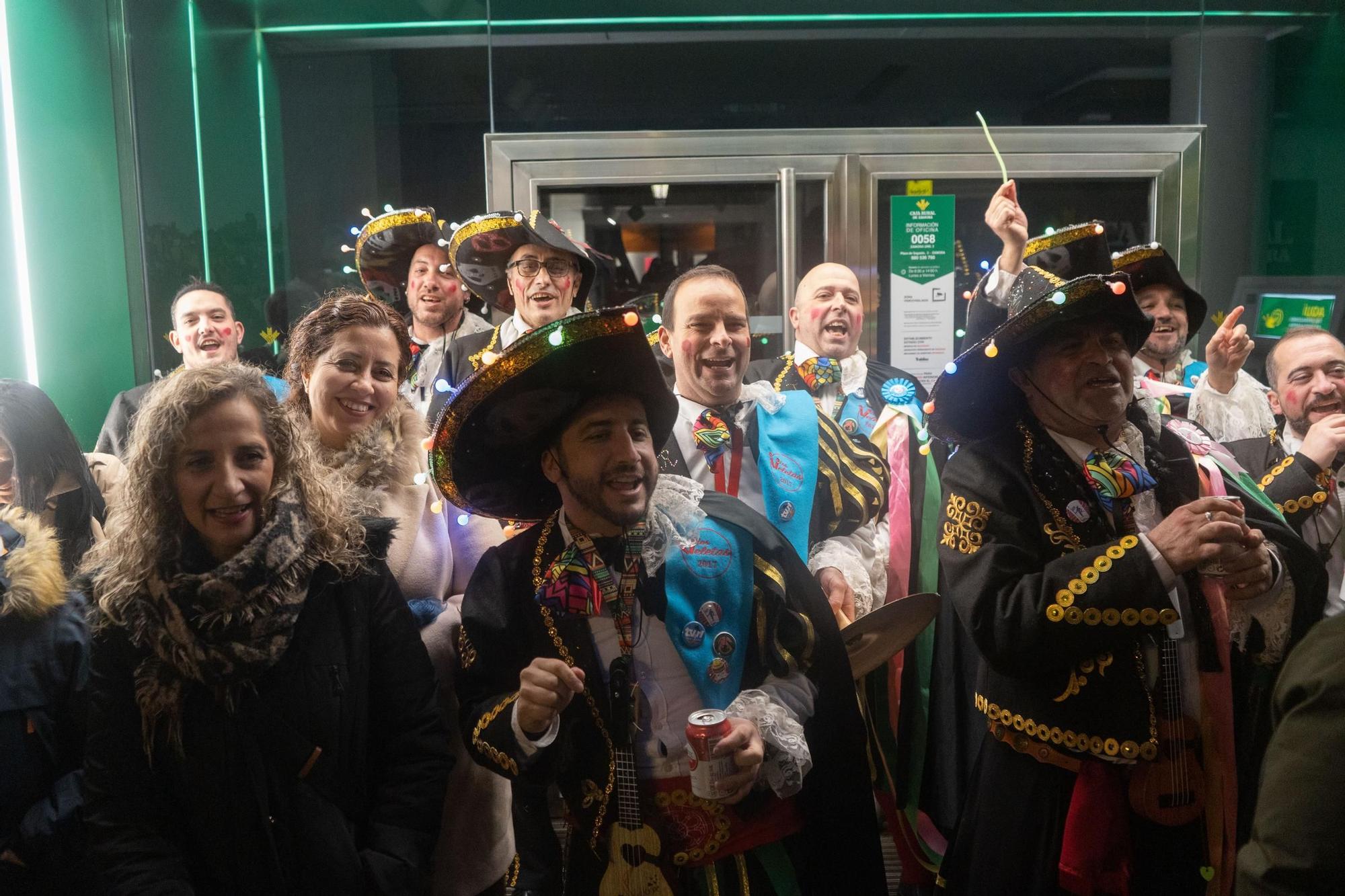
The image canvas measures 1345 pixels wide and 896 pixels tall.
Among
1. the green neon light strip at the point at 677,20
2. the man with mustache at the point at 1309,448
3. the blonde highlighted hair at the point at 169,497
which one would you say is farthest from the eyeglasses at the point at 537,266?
the man with mustache at the point at 1309,448

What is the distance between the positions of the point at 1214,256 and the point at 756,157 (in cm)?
197

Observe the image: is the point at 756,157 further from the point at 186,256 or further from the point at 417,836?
the point at 417,836

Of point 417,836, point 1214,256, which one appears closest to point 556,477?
point 417,836

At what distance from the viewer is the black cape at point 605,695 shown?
1708 mm

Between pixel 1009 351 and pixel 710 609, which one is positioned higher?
pixel 1009 351

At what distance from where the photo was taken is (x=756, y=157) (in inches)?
160

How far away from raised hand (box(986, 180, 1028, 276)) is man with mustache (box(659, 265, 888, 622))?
2.17 feet

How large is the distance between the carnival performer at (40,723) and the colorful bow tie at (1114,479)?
1.85 m

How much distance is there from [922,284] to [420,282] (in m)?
1.94

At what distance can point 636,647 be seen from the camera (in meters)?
1.73

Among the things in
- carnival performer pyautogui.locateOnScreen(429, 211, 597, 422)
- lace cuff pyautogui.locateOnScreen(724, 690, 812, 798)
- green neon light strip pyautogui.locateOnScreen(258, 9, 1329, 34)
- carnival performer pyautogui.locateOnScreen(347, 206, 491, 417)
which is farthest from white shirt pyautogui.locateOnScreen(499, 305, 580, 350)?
lace cuff pyautogui.locateOnScreen(724, 690, 812, 798)

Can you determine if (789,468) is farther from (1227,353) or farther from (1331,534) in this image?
(1227,353)

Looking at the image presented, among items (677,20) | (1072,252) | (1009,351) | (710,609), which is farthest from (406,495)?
(677,20)

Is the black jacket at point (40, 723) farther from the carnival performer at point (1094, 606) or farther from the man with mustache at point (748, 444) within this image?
the carnival performer at point (1094, 606)
